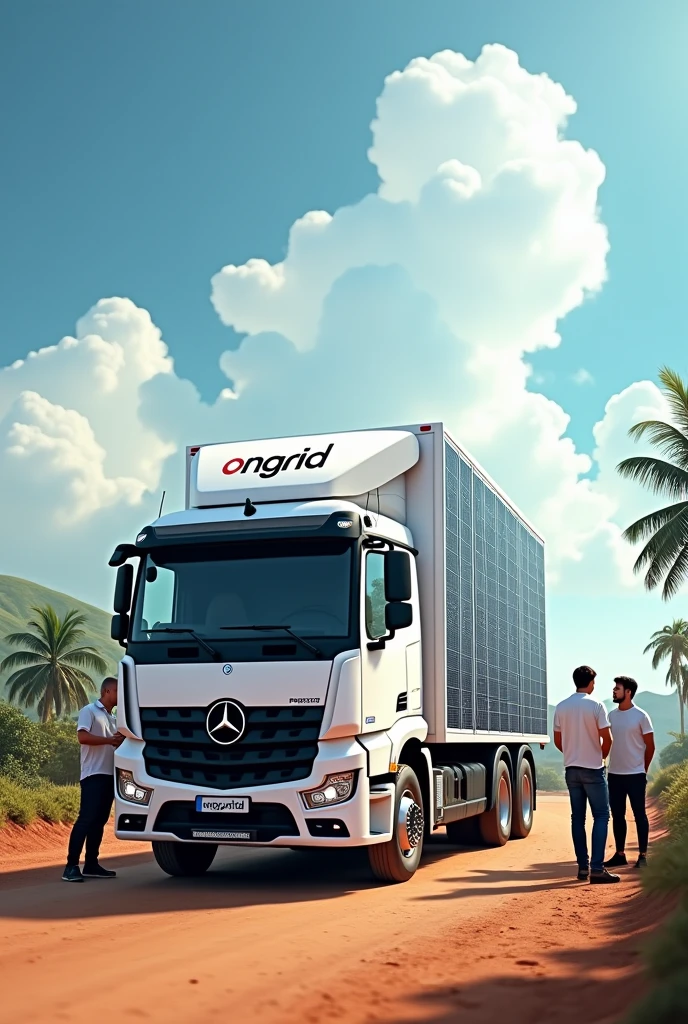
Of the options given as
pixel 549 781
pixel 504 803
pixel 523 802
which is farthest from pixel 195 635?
pixel 549 781

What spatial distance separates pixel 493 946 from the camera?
7.06 metres

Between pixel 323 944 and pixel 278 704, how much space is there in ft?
8.87

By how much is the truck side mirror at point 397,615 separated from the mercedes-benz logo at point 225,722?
1508 mm

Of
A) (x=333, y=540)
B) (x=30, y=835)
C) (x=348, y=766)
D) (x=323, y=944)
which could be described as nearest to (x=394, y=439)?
(x=333, y=540)

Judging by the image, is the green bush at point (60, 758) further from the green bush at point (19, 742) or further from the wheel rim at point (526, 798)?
the wheel rim at point (526, 798)

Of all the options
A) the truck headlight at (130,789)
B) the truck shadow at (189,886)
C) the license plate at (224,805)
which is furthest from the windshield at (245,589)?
the truck shadow at (189,886)

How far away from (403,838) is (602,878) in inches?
74.2

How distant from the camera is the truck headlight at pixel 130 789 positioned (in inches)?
389

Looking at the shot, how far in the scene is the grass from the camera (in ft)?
52.9

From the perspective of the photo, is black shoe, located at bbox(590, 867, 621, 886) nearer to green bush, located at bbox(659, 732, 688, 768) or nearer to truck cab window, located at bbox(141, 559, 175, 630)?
truck cab window, located at bbox(141, 559, 175, 630)

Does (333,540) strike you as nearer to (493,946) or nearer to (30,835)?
(493,946)

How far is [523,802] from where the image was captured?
1647 centimetres

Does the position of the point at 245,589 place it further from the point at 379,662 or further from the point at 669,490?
the point at 669,490

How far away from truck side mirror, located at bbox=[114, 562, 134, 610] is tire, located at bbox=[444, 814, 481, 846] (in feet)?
21.3
